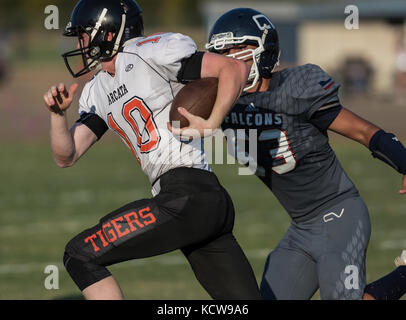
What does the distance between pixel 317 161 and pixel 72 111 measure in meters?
19.4

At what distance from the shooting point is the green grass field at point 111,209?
6.66 metres

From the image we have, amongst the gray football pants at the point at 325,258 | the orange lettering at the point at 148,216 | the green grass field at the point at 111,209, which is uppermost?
the orange lettering at the point at 148,216

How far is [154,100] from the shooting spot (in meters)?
3.76

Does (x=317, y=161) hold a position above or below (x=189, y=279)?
above

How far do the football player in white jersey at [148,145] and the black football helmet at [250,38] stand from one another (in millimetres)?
480

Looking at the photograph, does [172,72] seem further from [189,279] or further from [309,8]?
[309,8]

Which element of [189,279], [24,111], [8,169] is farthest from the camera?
[24,111]

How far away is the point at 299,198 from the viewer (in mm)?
4297

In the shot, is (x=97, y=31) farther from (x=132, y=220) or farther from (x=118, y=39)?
(x=132, y=220)

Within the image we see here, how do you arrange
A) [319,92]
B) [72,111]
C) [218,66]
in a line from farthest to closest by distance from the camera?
[72,111] < [319,92] < [218,66]

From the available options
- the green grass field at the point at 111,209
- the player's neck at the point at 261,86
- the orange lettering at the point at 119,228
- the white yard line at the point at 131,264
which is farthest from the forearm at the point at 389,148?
the white yard line at the point at 131,264

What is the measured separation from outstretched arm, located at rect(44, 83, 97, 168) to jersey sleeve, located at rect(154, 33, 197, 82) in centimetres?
45

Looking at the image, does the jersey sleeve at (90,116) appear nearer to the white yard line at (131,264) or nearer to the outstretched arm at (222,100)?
the outstretched arm at (222,100)

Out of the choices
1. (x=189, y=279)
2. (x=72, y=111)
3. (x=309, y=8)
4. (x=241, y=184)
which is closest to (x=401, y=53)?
(x=309, y=8)
